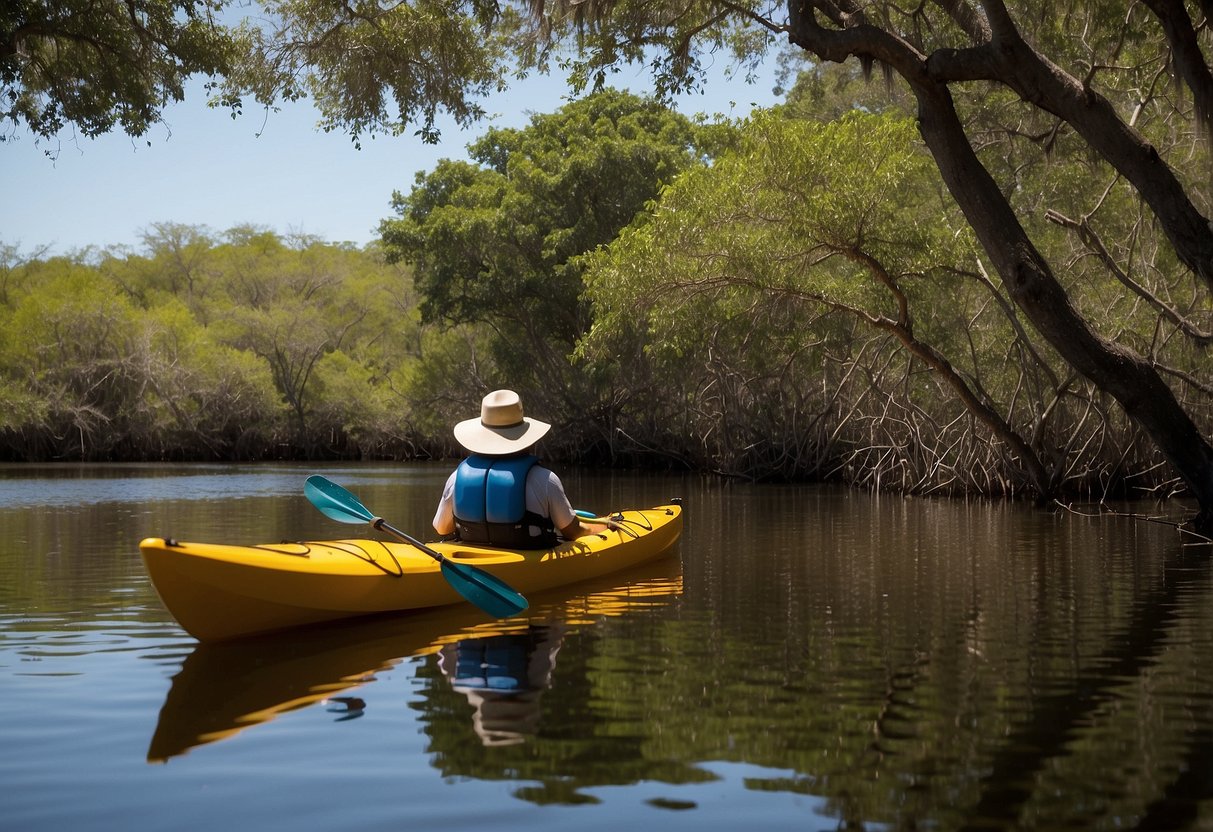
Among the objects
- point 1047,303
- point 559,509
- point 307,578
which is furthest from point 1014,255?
point 307,578

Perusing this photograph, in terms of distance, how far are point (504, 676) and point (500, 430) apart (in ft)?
7.96

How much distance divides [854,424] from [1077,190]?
506cm

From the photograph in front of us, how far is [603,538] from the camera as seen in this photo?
26.9ft

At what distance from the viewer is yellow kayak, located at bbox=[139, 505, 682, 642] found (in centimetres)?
544

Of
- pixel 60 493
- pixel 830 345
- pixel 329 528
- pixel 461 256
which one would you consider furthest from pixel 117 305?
pixel 329 528

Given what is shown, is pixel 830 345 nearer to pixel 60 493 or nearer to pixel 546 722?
Answer: pixel 60 493

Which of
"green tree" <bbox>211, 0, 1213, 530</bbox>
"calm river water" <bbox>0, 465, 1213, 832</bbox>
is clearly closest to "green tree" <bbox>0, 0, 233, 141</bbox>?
"green tree" <bbox>211, 0, 1213, 530</bbox>

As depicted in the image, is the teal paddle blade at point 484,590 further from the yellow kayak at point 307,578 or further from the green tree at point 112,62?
A: the green tree at point 112,62

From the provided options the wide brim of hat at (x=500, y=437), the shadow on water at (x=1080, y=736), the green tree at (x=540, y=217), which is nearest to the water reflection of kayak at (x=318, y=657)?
the wide brim of hat at (x=500, y=437)

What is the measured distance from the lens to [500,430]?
727cm

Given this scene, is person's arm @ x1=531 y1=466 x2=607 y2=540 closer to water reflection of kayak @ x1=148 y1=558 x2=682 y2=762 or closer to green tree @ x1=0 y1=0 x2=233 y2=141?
water reflection of kayak @ x1=148 y1=558 x2=682 y2=762

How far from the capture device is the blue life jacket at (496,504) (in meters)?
7.12

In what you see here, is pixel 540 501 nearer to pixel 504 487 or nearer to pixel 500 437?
pixel 504 487

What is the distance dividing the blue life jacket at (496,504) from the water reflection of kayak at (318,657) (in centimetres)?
40
